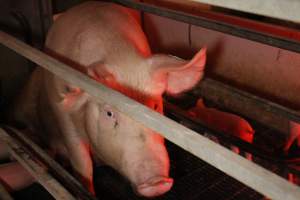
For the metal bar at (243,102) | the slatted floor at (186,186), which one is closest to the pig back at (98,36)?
the metal bar at (243,102)

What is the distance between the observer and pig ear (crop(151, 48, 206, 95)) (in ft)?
6.13

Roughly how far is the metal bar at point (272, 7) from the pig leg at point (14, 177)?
7.70 ft

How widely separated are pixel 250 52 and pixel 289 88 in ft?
1.57

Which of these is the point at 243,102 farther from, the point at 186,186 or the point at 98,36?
the point at 98,36

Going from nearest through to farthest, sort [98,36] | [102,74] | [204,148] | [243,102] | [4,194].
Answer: [204,148]
[102,74]
[98,36]
[4,194]
[243,102]

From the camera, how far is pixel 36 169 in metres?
2.35

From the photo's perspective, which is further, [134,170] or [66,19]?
[66,19]

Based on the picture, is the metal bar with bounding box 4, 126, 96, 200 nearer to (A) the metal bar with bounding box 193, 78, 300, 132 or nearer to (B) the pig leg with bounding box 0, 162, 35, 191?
(B) the pig leg with bounding box 0, 162, 35, 191

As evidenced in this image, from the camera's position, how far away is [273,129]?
3725 mm

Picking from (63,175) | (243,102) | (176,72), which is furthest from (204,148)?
(243,102)

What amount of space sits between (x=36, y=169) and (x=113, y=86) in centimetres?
67

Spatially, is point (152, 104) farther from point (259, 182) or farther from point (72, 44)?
point (259, 182)

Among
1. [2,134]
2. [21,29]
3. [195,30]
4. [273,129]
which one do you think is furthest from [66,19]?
[273,129]

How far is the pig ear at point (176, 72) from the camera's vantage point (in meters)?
1.87
